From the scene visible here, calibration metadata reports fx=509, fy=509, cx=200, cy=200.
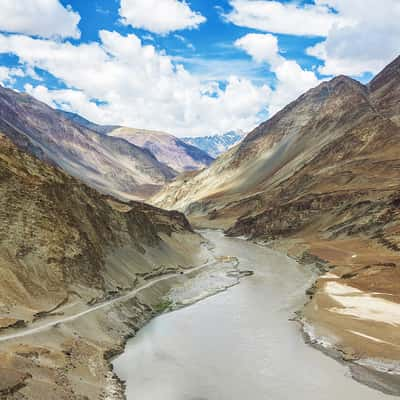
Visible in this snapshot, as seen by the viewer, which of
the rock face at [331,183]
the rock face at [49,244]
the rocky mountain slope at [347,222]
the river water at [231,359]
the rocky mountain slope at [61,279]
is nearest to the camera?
the rocky mountain slope at [61,279]

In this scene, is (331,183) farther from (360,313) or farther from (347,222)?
(360,313)

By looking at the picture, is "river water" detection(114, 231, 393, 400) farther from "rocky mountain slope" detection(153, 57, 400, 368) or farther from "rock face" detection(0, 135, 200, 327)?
"rock face" detection(0, 135, 200, 327)

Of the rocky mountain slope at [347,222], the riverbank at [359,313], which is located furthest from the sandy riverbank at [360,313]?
the rocky mountain slope at [347,222]

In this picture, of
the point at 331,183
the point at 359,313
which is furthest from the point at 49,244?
the point at 331,183

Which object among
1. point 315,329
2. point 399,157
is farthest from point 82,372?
point 399,157

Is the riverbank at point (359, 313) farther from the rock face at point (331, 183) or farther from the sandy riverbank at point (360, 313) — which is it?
the rock face at point (331, 183)

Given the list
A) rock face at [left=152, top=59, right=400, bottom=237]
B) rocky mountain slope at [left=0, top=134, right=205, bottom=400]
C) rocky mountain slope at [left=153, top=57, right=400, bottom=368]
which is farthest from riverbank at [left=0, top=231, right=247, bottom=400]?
rock face at [left=152, top=59, right=400, bottom=237]
